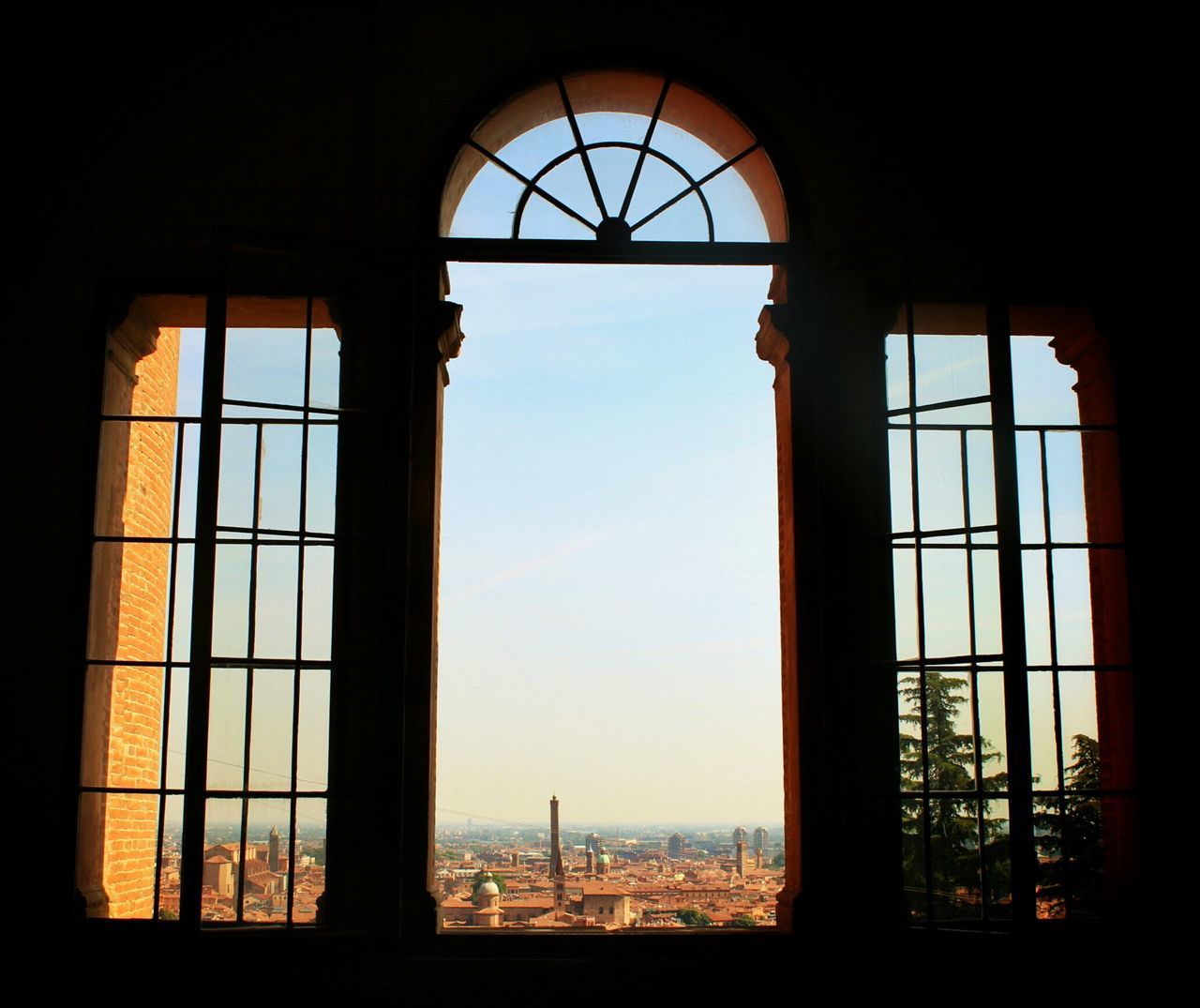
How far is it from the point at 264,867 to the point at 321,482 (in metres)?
1.29

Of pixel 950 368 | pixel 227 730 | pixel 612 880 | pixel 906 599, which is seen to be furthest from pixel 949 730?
pixel 612 880

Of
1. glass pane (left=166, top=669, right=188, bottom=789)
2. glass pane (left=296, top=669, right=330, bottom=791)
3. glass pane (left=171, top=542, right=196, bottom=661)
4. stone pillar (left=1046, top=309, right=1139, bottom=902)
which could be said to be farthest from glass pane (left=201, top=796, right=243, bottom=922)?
stone pillar (left=1046, top=309, right=1139, bottom=902)

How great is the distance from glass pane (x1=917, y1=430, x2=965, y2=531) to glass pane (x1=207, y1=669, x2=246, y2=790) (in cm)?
241

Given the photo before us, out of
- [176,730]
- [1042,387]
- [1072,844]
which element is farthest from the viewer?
[1042,387]

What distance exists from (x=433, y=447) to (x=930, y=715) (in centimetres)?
200

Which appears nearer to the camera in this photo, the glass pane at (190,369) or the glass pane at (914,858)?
the glass pane at (914,858)

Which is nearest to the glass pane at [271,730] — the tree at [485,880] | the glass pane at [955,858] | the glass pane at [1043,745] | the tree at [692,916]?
the tree at [485,880]

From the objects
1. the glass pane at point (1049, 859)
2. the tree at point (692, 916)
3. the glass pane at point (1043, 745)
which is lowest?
the tree at point (692, 916)

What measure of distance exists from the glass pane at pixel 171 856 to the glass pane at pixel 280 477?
1.05m

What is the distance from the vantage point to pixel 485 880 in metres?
7.04

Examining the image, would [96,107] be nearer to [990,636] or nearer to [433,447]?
[433,447]

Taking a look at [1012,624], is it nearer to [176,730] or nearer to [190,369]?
[176,730]

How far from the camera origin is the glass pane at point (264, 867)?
383cm

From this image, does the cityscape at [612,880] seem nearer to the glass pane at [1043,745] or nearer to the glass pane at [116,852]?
the glass pane at [1043,745]
